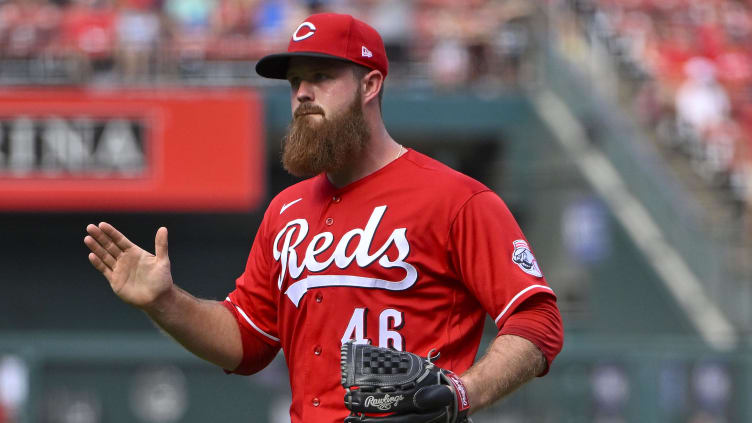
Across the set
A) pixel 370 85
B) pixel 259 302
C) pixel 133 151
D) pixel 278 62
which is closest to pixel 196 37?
pixel 133 151

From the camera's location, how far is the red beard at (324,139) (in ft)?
12.2

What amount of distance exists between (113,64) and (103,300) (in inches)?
145

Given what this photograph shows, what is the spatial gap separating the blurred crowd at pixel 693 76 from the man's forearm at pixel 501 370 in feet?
36.5

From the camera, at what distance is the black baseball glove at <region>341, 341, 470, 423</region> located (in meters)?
3.21

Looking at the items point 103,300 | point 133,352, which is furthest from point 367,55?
point 103,300

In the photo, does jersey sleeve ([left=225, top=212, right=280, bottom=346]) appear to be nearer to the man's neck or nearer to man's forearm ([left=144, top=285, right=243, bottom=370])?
man's forearm ([left=144, top=285, right=243, bottom=370])

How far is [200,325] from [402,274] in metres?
0.70

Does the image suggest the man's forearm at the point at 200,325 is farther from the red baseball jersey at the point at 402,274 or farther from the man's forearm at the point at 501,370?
the man's forearm at the point at 501,370

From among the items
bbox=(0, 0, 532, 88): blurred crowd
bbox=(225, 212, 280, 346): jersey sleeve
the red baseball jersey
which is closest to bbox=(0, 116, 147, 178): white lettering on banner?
bbox=(0, 0, 532, 88): blurred crowd

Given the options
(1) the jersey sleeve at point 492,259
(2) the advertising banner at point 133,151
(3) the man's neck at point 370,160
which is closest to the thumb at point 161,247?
(3) the man's neck at point 370,160

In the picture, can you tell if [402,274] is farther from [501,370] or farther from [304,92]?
[304,92]

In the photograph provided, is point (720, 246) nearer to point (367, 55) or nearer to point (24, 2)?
point (24, 2)

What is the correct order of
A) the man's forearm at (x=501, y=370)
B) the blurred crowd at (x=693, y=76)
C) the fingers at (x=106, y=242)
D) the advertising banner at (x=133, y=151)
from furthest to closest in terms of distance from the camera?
1. the blurred crowd at (x=693, y=76)
2. the advertising banner at (x=133, y=151)
3. the fingers at (x=106, y=242)
4. the man's forearm at (x=501, y=370)

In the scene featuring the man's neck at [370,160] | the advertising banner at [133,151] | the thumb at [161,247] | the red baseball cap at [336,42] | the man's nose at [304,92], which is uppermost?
the red baseball cap at [336,42]
